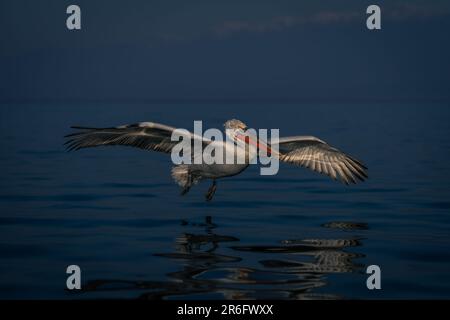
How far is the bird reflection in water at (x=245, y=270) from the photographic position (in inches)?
335

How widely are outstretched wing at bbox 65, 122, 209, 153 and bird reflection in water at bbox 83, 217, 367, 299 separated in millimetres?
1770

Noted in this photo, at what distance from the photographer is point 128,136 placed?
41.3ft

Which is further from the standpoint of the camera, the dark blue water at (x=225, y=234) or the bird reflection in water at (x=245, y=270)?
the dark blue water at (x=225, y=234)

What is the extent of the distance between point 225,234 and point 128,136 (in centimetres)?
234

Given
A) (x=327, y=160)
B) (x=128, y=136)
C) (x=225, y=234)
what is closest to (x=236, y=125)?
(x=128, y=136)

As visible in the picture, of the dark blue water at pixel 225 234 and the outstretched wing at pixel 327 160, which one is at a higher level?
the outstretched wing at pixel 327 160

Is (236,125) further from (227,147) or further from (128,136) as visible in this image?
(128,136)

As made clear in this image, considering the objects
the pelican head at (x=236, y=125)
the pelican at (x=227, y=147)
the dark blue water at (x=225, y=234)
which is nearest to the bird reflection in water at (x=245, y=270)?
Result: the dark blue water at (x=225, y=234)

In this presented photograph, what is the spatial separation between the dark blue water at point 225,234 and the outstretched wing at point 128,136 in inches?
50.6

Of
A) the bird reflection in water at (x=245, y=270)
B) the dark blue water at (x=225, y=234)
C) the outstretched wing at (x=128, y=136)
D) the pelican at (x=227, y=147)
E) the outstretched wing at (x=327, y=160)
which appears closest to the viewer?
the bird reflection in water at (x=245, y=270)

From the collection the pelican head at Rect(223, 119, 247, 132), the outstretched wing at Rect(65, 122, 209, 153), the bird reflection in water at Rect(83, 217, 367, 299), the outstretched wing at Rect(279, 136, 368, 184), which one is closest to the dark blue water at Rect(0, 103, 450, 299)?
the bird reflection in water at Rect(83, 217, 367, 299)

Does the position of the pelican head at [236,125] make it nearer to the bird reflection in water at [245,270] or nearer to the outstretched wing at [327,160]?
the outstretched wing at [327,160]

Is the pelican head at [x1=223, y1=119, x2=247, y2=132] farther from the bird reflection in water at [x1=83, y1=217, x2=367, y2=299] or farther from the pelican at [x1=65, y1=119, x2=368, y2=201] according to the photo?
the bird reflection in water at [x1=83, y1=217, x2=367, y2=299]

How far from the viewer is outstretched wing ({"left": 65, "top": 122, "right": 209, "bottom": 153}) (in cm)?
1200
